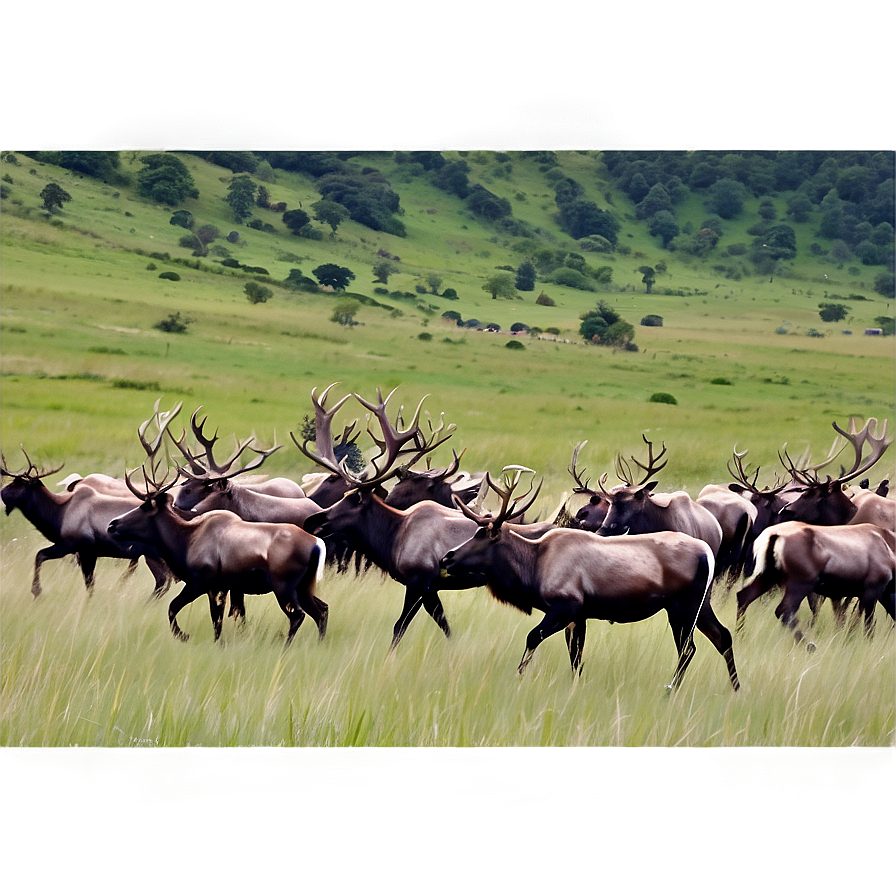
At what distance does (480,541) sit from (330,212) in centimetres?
962

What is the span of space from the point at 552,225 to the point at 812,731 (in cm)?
1092

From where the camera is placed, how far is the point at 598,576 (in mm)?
5094

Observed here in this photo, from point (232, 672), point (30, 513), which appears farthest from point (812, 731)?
point (30, 513)

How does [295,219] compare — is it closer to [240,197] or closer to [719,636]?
[240,197]

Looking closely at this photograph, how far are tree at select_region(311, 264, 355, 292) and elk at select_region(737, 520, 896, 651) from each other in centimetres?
1251

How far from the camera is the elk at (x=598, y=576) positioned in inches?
199

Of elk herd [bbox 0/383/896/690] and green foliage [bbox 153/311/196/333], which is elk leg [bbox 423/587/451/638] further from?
green foliage [bbox 153/311/196/333]

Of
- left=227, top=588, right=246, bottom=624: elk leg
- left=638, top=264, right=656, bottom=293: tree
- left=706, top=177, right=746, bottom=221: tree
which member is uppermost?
left=706, top=177, right=746, bottom=221: tree

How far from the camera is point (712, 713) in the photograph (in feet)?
16.3

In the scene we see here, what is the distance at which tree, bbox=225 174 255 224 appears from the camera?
45.6 ft

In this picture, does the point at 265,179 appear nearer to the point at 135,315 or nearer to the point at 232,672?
the point at 135,315

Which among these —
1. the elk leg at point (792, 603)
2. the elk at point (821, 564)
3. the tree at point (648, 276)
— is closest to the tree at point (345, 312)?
the tree at point (648, 276)

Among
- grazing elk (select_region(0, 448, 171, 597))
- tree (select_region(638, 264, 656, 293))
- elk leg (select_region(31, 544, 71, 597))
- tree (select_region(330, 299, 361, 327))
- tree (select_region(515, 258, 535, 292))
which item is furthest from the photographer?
tree (select_region(330, 299, 361, 327))

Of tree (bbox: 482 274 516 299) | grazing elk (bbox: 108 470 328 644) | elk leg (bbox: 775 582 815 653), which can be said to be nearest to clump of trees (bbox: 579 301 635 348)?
tree (bbox: 482 274 516 299)
